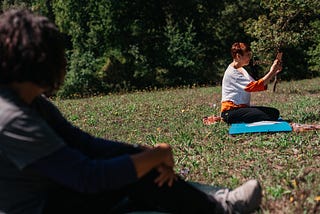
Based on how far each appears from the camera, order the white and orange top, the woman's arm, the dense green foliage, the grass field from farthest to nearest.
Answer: the dense green foliage < the white and orange top < the woman's arm < the grass field

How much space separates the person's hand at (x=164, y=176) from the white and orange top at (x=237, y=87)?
474cm

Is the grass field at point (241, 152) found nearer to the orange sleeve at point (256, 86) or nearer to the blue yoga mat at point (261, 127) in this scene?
the blue yoga mat at point (261, 127)

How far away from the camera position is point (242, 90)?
7363mm

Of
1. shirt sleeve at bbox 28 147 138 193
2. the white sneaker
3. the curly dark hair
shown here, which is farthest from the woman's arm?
the curly dark hair

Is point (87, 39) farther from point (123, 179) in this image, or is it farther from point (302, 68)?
point (123, 179)

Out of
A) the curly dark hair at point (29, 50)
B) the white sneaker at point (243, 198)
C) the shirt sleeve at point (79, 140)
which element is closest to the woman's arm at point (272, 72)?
the white sneaker at point (243, 198)

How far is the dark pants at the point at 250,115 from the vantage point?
7.11 meters

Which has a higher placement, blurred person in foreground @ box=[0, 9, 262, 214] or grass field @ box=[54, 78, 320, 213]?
blurred person in foreground @ box=[0, 9, 262, 214]

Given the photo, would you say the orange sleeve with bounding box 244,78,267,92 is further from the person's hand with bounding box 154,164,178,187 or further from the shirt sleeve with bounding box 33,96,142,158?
the person's hand with bounding box 154,164,178,187

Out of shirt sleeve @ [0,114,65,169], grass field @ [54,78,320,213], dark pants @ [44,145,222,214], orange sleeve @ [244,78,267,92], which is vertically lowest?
grass field @ [54,78,320,213]

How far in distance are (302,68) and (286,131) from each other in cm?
1886

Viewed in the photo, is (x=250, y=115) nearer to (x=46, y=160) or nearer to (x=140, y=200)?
(x=140, y=200)

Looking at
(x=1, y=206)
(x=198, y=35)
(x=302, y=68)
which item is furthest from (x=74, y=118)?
(x=302, y=68)

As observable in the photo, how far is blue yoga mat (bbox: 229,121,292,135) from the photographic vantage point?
6.37 metres
